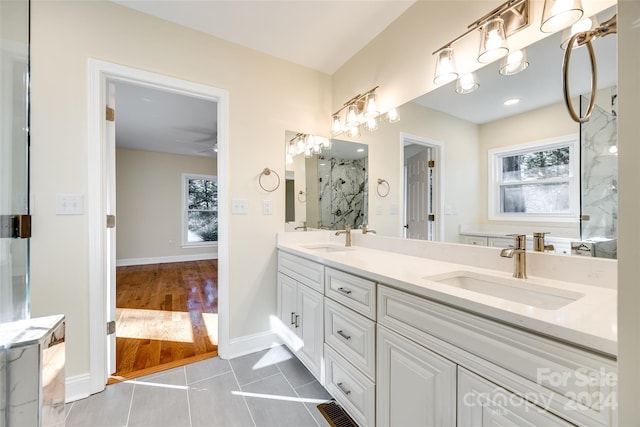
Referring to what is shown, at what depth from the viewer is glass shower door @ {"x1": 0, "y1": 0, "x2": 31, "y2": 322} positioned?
0.91 m

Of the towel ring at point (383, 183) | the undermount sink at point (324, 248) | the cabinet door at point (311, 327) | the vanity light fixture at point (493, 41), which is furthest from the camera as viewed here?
the undermount sink at point (324, 248)

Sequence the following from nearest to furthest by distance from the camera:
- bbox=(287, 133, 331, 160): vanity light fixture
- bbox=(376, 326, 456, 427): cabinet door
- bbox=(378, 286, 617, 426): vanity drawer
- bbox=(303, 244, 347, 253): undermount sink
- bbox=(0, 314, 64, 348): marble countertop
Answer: bbox=(378, 286, 617, 426): vanity drawer → bbox=(0, 314, 64, 348): marble countertop → bbox=(376, 326, 456, 427): cabinet door → bbox=(303, 244, 347, 253): undermount sink → bbox=(287, 133, 331, 160): vanity light fixture

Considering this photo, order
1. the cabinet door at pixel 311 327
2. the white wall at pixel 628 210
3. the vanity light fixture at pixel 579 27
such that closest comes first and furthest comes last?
the white wall at pixel 628 210 < the vanity light fixture at pixel 579 27 < the cabinet door at pixel 311 327

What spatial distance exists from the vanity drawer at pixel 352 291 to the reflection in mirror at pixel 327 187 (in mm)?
827

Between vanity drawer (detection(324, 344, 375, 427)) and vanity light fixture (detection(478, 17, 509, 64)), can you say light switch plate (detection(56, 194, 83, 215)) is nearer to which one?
vanity drawer (detection(324, 344, 375, 427))

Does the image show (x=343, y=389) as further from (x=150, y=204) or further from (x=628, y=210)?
(x=150, y=204)

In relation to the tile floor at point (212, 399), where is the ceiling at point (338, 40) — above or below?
above

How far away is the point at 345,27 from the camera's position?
6.26ft

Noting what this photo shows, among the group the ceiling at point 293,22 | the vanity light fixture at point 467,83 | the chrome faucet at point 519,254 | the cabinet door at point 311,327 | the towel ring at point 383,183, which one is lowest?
the cabinet door at point 311,327

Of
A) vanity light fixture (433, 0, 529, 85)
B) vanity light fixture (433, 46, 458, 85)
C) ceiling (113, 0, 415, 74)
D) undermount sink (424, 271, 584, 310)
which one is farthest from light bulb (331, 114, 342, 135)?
undermount sink (424, 271, 584, 310)

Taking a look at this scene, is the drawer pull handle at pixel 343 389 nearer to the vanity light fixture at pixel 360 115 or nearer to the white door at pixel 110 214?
the white door at pixel 110 214

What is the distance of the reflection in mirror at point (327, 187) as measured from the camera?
224 centimetres

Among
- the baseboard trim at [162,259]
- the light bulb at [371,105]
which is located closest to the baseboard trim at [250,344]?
the light bulb at [371,105]

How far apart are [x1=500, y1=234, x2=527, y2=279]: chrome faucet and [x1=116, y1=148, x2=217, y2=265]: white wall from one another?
20.3 ft
